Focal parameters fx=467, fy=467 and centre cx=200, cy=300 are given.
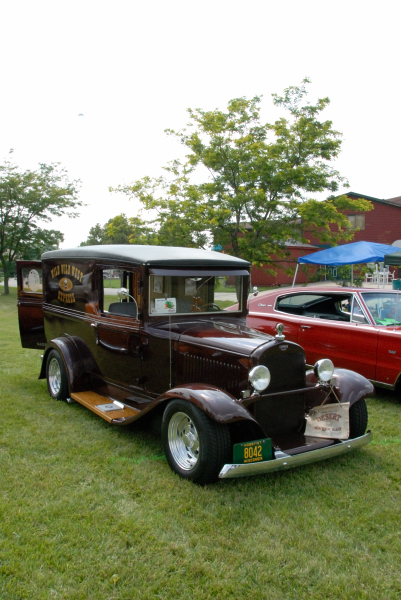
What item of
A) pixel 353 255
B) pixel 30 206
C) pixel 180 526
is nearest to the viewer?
pixel 180 526

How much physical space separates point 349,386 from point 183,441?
1685 millimetres

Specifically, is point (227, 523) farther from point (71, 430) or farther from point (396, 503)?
point (71, 430)

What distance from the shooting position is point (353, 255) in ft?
39.6

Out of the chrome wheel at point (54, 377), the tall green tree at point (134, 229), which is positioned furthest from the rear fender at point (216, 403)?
the tall green tree at point (134, 229)

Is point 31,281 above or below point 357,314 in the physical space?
above

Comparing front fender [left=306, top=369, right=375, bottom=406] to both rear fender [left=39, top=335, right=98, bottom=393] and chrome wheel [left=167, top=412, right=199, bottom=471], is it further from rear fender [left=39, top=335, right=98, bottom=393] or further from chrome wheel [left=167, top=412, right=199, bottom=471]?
rear fender [left=39, top=335, right=98, bottom=393]

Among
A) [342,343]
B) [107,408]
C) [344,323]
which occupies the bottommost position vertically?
[107,408]

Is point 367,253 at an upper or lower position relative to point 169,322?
upper

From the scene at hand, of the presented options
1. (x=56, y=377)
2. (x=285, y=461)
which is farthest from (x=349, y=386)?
(x=56, y=377)

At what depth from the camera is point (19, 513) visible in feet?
10.3

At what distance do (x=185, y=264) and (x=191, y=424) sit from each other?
68.3 inches

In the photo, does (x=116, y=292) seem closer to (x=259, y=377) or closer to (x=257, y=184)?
(x=259, y=377)

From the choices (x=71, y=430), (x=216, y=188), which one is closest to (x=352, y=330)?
(x=71, y=430)

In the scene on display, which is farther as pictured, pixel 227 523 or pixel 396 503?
pixel 396 503
